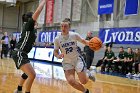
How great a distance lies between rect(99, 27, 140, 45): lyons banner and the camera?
15122 mm

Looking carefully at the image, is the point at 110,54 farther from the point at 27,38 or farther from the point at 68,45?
the point at 27,38

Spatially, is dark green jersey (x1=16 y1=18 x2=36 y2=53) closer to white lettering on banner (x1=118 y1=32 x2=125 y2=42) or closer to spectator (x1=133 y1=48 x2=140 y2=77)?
spectator (x1=133 y1=48 x2=140 y2=77)

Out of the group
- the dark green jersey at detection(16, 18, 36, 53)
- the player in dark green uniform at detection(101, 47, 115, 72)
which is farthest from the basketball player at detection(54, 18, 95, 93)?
the player in dark green uniform at detection(101, 47, 115, 72)

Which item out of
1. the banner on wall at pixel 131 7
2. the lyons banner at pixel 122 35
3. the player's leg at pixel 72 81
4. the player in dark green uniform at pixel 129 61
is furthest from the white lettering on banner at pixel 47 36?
the player's leg at pixel 72 81

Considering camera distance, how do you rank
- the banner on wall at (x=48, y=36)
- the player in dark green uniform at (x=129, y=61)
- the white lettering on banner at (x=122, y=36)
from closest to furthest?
the player in dark green uniform at (x=129, y=61), the white lettering on banner at (x=122, y=36), the banner on wall at (x=48, y=36)

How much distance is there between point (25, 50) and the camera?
5.52 metres

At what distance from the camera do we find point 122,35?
15.9 meters

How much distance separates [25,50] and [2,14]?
2829 centimetres

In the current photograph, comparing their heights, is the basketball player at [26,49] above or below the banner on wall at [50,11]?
below

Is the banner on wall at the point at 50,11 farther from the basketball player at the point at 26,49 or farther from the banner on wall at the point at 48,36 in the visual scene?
the basketball player at the point at 26,49

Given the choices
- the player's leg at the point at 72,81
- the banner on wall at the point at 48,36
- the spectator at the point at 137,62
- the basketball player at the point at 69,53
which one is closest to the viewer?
the player's leg at the point at 72,81

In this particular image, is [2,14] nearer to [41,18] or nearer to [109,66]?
[41,18]

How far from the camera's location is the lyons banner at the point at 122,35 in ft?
49.6

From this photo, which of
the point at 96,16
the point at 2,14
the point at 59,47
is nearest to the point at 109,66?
the point at 96,16
